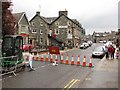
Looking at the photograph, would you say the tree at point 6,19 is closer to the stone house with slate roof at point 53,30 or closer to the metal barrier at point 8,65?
the metal barrier at point 8,65

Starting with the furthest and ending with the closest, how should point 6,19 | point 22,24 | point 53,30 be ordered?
point 53,30
point 22,24
point 6,19

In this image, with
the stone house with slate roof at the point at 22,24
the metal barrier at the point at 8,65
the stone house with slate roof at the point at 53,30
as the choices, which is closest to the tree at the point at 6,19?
the metal barrier at the point at 8,65

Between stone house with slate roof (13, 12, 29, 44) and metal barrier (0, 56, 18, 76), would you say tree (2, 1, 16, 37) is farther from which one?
stone house with slate roof (13, 12, 29, 44)

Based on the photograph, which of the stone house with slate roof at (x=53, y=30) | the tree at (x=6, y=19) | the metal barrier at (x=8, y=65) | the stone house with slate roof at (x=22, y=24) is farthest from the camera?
the stone house with slate roof at (x=53, y=30)

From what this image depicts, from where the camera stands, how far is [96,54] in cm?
3144

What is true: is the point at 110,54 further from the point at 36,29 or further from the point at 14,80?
the point at 36,29

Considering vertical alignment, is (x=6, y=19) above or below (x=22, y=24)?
below

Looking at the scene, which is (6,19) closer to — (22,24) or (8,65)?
(8,65)

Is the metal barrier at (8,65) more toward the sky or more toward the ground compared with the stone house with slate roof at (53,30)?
more toward the ground

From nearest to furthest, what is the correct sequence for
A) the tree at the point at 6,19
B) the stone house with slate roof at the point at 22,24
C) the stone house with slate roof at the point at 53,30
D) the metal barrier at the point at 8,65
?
the metal barrier at the point at 8,65, the tree at the point at 6,19, the stone house with slate roof at the point at 22,24, the stone house with slate roof at the point at 53,30

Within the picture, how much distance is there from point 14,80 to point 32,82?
127 centimetres

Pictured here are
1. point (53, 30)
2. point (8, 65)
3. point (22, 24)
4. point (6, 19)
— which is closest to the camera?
point (8, 65)

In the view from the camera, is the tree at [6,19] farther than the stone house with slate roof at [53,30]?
No

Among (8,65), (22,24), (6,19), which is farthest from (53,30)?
(8,65)
